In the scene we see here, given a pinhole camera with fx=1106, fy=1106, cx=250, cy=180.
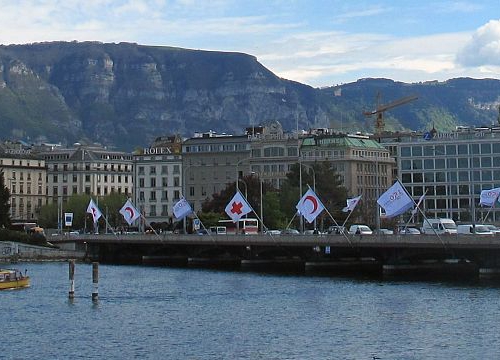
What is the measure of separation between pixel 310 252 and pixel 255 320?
5785 centimetres

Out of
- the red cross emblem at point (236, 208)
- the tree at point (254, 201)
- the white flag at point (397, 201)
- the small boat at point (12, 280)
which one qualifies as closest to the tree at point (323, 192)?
the tree at point (254, 201)

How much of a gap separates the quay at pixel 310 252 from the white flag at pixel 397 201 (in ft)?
12.4

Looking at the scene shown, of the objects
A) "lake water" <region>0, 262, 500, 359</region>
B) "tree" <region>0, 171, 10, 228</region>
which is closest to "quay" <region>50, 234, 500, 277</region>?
"lake water" <region>0, 262, 500, 359</region>

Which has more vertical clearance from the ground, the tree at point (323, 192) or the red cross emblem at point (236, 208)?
the tree at point (323, 192)

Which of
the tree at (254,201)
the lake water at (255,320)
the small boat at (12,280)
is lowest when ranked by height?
the lake water at (255,320)

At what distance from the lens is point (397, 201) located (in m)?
103

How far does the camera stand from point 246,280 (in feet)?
371

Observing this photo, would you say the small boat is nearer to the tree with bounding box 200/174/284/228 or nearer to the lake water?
the lake water

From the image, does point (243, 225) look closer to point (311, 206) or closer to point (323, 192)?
point (323, 192)

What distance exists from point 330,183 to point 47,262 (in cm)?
5235

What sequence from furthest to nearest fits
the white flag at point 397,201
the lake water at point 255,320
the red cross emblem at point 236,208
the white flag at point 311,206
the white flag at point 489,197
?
the red cross emblem at point 236,208, the white flag at point 311,206, the white flag at point 489,197, the white flag at point 397,201, the lake water at point 255,320

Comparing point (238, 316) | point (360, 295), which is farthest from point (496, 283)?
point (238, 316)

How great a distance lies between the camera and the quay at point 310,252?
104812 millimetres

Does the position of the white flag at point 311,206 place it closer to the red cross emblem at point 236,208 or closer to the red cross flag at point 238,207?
the red cross flag at point 238,207
